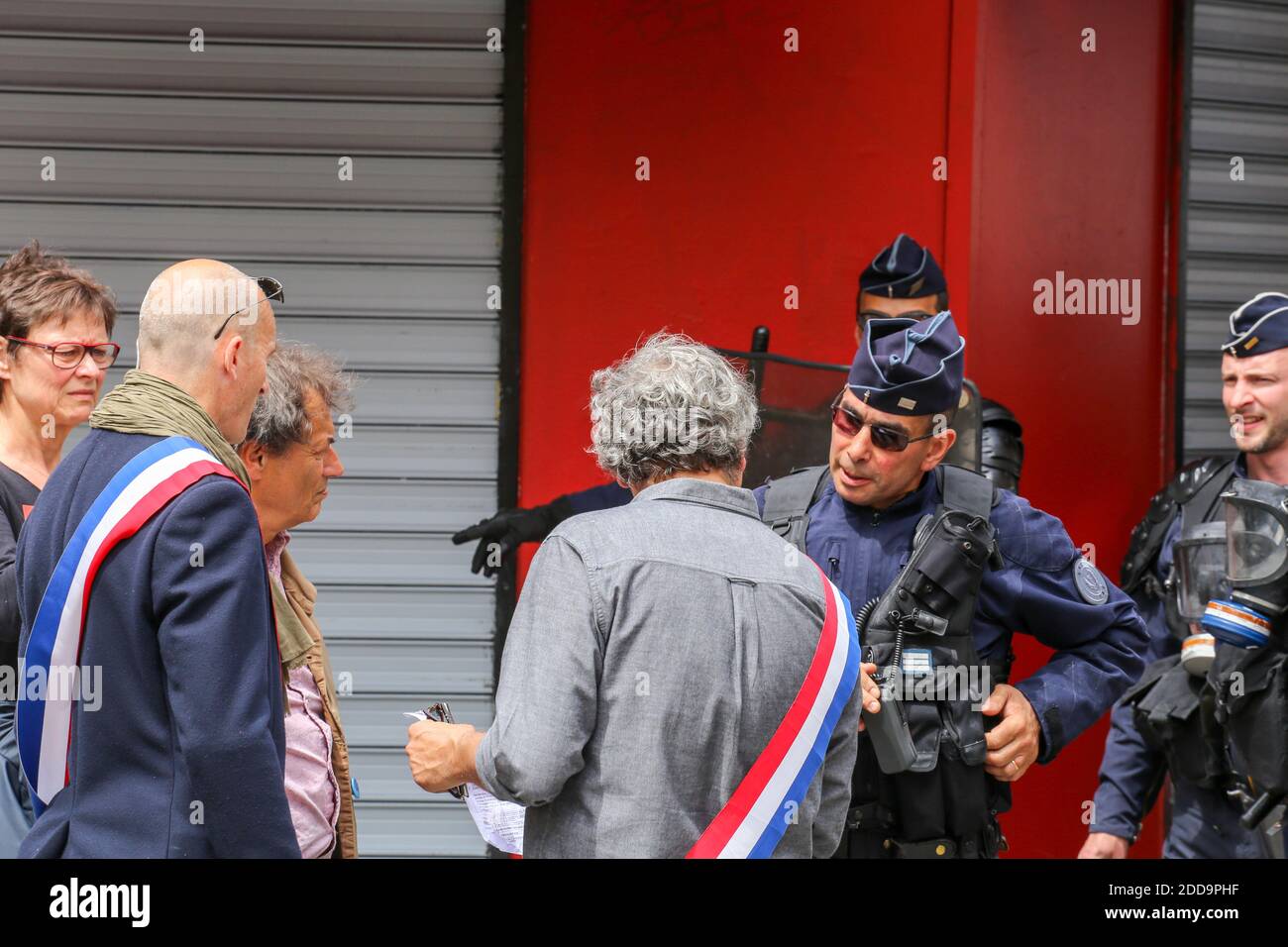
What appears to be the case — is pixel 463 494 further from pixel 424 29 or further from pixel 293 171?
pixel 424 29

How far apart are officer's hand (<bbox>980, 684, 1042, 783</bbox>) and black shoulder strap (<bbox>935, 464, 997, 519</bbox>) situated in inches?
18.5

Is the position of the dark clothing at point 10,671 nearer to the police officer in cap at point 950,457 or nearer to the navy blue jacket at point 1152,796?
the police officer in cap at point 950,457

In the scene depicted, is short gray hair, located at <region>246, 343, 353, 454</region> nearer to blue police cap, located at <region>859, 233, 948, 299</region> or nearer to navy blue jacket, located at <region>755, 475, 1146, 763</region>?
navy blue jacket, located at <region>755, 475, 1146, 763</region>

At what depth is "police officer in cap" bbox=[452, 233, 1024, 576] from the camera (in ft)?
15.6

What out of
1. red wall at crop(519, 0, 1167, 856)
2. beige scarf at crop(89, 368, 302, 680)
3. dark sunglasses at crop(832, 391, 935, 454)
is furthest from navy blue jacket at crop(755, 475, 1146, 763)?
red wall at crop(519, 0, 1167, 856)

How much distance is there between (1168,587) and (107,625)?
3.56 meters

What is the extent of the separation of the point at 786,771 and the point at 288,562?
1.39 metres

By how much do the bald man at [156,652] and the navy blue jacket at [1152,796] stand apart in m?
3.06

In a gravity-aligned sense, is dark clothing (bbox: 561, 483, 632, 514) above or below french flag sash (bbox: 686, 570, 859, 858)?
above

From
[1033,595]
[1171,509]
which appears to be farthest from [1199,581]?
[1033,595]

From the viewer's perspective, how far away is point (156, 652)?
96.7 inches

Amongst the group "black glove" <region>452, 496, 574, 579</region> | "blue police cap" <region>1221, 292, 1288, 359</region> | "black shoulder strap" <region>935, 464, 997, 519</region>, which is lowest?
"black glove" <region>452, 496, 574, 579</region>

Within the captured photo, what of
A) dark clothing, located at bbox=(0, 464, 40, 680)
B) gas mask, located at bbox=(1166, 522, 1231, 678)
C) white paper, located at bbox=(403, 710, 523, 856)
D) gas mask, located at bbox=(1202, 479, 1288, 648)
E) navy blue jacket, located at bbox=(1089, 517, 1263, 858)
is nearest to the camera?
white paper, located at bbox=(403, 710, 523, 856)
